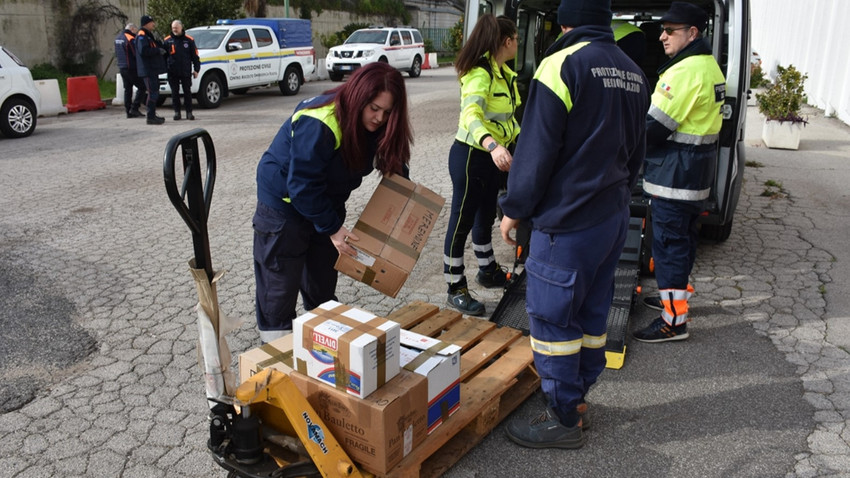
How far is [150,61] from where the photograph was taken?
41.4ft

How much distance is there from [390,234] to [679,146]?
189 cm

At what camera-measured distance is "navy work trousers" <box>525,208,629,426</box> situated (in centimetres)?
283

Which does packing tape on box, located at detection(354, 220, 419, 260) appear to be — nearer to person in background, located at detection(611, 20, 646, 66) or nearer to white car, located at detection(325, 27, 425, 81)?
person in background, located at detection(611, 20, 646, 66)

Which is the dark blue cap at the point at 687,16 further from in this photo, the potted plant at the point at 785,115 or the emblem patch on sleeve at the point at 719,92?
the potted plant at the point at 785,115

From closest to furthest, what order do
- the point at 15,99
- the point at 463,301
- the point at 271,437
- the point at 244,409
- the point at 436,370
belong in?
the point at 244,409 < the point at 271,437 < the point at 436,370 < the point at 463,301 < the point at 15,99

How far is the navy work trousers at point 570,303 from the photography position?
283 cm

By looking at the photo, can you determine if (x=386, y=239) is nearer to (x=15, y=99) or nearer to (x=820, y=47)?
(x=15, y=99)

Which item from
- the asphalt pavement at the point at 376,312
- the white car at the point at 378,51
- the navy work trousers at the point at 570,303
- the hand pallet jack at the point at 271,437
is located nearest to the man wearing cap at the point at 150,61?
the asphalt pavement at the point at 376,312

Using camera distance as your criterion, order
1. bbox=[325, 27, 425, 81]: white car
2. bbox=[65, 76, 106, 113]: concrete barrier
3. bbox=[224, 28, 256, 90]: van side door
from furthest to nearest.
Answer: bbox=[325, 27, 425, 81]: white car → bbox=[224, 28, 256, 90]: van side door → bbox=[65, 76, 106, 113]: concrete barrier

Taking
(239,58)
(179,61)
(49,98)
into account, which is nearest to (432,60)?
(239,58)

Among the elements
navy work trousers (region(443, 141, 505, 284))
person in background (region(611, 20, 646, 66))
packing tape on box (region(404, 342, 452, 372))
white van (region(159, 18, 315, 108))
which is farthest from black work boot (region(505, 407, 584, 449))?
white van (region(159, 18, 315, 108))

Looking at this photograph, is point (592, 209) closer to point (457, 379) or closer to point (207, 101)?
point (457, 379)

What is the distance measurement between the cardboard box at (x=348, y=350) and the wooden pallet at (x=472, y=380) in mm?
397

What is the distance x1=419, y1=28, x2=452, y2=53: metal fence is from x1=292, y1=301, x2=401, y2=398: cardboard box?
36.4m
